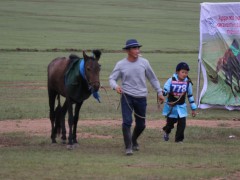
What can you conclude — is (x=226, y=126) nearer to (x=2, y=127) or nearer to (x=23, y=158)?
(x=2, y=127)

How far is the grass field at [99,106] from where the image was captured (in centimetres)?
1058

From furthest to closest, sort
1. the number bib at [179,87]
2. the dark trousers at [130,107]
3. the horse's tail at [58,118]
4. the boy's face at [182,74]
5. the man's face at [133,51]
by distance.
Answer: the horse's tail at [58,118], the number bib at [179,87], the boy's face at [182,74], the dark trousers at [130,107], the man's face at [133,51]

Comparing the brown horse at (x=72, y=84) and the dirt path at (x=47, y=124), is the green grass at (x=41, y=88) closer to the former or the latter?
the dirt path at (x=47, y=124)

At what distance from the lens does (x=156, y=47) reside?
43.4 m

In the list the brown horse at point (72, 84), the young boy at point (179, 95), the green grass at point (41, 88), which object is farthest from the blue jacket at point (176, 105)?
the green grass at point (41, 88)

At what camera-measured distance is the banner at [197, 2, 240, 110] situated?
20812 millimetres

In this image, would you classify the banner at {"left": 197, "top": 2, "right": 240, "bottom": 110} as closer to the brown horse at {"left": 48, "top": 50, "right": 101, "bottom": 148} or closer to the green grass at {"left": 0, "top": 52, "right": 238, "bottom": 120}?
the green grass at {"left": 0, "top": 52, "right": 238, "bottom": 120}

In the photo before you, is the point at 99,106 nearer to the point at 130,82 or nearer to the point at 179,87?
the point at 179,87

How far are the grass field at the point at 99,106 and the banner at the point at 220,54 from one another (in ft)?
1.48

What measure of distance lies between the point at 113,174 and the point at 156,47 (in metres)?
33.6

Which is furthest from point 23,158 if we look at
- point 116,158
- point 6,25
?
point 6,25

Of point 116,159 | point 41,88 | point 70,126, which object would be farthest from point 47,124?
point 41,88

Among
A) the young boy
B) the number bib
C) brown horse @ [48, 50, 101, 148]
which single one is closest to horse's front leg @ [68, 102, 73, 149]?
brown horse @ [48, 50, 101, 148]

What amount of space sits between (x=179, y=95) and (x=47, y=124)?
4.15 meters
